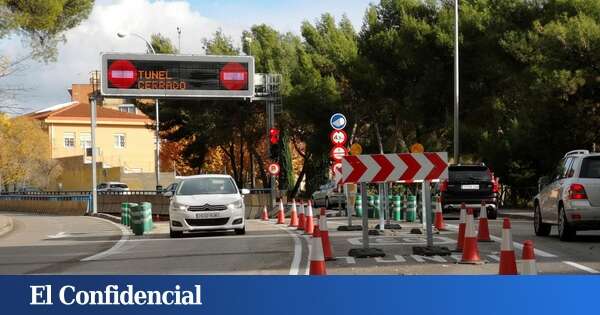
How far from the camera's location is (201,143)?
193 ft

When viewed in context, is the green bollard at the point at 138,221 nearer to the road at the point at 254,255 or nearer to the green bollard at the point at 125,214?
the road at the point at 254,255

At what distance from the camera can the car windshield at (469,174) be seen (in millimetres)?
27062

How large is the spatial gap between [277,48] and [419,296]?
176 feet

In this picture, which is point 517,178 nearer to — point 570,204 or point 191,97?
point 191,97

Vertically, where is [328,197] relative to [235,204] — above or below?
below

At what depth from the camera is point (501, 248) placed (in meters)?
9.86

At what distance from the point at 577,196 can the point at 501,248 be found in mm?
6770

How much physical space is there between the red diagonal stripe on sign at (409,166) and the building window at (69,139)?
84177mm

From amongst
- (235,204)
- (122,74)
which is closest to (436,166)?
(235,204)

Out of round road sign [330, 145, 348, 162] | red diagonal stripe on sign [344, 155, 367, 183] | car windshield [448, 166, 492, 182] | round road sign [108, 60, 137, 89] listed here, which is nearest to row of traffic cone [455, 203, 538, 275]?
red diagonal stripe on sign [344, 155, 367, 183]

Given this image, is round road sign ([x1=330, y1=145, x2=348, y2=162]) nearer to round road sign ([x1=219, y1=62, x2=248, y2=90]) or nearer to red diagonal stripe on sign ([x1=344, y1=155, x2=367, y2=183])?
red diagonal stripe on sign ([x1=344, y1=155, x2=367, y2=183])

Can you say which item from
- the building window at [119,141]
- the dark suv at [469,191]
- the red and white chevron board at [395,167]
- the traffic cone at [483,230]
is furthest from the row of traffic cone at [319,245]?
the building window at [119,141]

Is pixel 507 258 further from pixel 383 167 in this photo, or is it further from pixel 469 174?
pixel 469 174

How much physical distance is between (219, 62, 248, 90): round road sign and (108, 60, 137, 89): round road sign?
3911 mm
